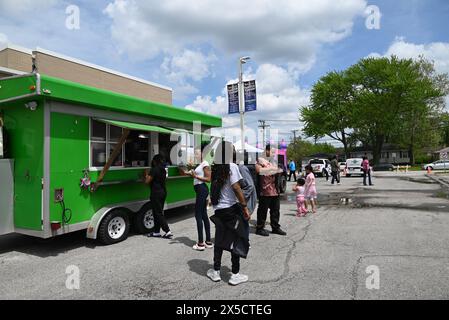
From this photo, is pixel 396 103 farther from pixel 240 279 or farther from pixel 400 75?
pixel 240 279

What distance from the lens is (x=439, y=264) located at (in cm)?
488

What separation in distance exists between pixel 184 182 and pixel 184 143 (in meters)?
1.00

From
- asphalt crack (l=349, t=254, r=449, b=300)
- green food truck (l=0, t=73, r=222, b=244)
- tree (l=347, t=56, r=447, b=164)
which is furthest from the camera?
tree (l=347, t=56, r=447, b=164)

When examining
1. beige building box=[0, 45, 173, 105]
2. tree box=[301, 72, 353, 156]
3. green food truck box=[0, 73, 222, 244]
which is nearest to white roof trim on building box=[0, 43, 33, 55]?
beige building box=[0, 45, 173, 105]

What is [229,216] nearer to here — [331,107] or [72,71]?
[72,71]

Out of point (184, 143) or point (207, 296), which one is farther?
point (184, 143)

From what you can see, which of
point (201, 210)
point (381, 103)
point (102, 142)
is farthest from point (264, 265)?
point (381, 103)

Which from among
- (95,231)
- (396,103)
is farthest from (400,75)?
(95,231)

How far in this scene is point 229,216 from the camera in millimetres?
4320

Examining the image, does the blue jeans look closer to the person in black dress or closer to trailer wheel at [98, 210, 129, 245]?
the person in black dress

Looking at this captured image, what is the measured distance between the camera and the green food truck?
18.1 ft

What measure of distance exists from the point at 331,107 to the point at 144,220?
51.8 m

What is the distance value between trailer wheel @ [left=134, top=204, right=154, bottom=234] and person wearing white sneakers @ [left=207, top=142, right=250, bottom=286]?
2.95 m

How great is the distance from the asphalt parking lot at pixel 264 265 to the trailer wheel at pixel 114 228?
20 cm
